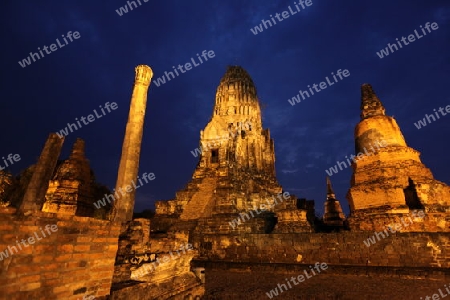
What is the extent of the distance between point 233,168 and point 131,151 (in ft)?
37.4

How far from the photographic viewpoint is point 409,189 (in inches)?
433

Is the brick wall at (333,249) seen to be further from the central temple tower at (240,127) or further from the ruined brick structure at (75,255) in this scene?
the central temple tower at (240,127)

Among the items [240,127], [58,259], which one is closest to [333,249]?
[58,259]

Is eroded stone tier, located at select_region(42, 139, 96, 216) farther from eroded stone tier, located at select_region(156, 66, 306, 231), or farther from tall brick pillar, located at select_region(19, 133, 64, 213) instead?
tall brick pillar, located at select_region(19, 133, 64, 213)

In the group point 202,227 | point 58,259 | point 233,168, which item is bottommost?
point 58,259

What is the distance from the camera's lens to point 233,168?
62.2 feet

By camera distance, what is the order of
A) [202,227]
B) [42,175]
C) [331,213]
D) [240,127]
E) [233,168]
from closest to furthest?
[42,175] < [202,227] < [233,168] < [331,213] < [240,127]

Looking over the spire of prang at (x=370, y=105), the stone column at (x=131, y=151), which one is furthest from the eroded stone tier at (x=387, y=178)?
the stone column at (x=131, y=151)

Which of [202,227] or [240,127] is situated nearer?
[202,227]

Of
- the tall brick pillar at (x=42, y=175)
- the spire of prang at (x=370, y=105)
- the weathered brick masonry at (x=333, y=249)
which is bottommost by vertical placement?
the weathered brick masonry at (x=333, y=249)

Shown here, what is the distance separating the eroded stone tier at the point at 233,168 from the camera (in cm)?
1430

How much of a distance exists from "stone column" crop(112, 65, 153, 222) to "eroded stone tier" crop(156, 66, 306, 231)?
18.7 feet

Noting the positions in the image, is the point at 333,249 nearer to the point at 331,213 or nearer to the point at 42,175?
the point at 42,175

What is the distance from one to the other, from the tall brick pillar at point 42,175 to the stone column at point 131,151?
3.62 m
